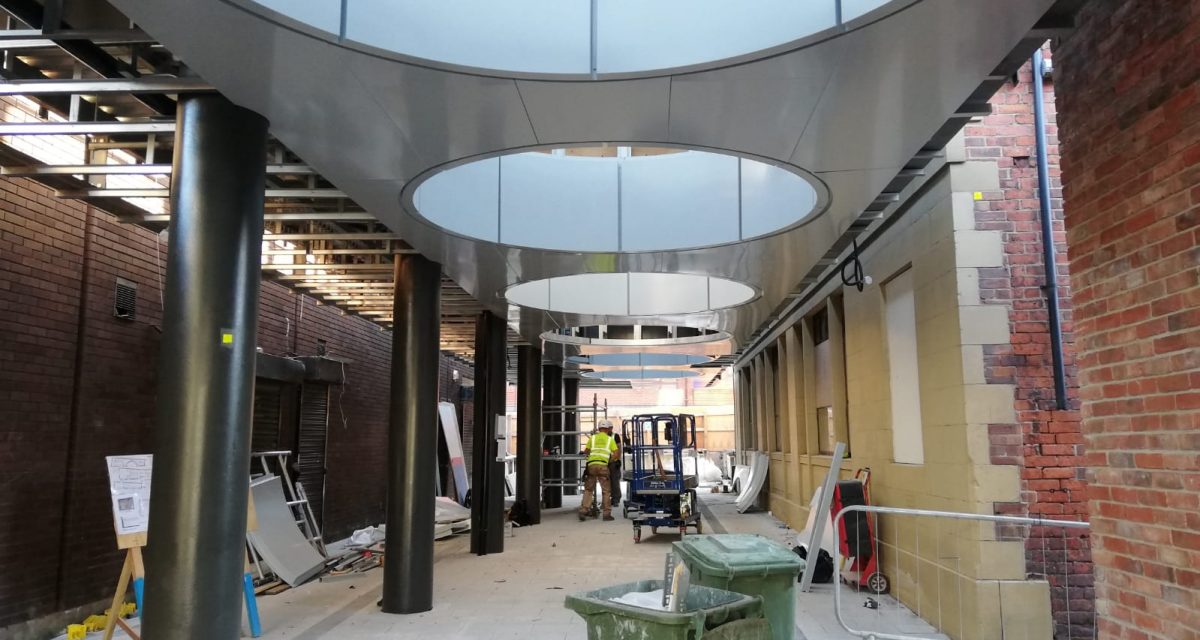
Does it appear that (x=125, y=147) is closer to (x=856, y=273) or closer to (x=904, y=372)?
(x=856, y=273)

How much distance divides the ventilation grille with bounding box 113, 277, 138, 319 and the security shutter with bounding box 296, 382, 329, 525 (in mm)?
4204

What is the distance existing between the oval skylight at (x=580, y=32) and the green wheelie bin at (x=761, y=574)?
340 cm

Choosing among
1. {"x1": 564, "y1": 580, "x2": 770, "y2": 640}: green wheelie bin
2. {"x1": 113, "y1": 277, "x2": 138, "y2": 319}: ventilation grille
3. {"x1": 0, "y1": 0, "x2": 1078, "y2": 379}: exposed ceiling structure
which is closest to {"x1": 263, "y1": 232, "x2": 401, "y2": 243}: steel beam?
{"x1": 0, "y1": 0, "x2": 1078, "y2": 379}: exposed ceiling structure

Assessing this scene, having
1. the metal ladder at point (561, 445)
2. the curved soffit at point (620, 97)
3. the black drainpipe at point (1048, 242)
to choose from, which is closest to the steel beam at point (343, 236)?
the curved soffit at point (620, 97)

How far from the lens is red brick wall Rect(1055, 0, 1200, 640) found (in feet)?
11.9

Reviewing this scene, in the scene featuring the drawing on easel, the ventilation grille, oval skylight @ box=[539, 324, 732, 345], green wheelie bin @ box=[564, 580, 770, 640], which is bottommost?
green wheelie bin @ box=[564, 580, 770, 640]

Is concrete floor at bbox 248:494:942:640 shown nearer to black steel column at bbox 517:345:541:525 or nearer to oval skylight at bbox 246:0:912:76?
black steel column at bbox 517:345:541:525

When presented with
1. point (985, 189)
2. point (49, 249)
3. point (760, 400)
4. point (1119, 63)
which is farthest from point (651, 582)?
point (760, 400)

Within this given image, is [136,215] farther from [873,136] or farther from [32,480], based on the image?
[873,136]

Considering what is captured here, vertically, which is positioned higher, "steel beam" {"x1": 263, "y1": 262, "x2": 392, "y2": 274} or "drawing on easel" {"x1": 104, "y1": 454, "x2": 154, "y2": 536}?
"steel beam" {"x1": 263, "y1": 262, "x2": 392, "y2": 274}

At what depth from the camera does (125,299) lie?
8367 millimetres

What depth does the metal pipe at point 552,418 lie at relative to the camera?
65.4ft

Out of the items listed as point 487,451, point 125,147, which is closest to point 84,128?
point 125,147

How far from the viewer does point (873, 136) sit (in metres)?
5.06
